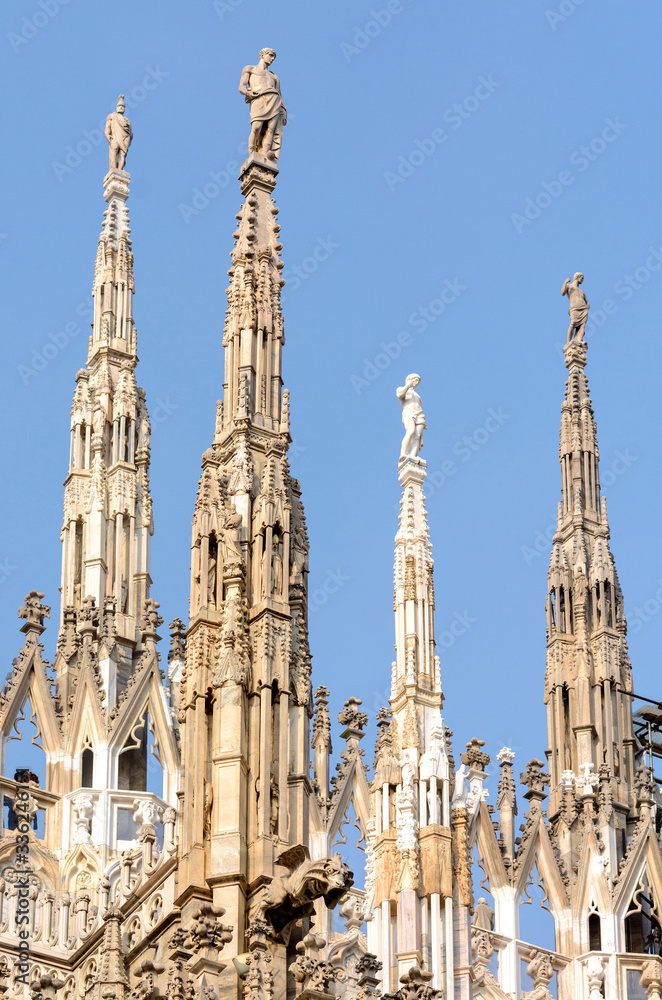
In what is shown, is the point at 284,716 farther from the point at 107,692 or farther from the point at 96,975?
the point at 107,692

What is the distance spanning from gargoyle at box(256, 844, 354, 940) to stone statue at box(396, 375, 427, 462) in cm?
1490

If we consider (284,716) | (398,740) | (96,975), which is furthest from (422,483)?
(96,975)

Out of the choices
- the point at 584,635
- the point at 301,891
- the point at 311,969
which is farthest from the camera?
the point at 584,635

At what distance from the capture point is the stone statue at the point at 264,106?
→ 83.5 feet

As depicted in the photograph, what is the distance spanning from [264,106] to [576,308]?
18.9 m

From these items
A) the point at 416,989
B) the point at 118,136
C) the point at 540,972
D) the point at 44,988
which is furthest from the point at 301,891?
the point at 118,136

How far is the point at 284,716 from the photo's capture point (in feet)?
70.7

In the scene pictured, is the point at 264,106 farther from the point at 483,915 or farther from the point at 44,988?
the point at 483,915

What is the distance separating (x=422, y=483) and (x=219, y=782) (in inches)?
556

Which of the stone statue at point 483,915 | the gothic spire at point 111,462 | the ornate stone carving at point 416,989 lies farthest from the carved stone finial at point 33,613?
the ornate stone carving at point 416,989

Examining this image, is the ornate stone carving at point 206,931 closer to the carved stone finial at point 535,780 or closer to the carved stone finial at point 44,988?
the carved stone finial at point 44,988

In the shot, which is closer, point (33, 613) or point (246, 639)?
point (246, 639)

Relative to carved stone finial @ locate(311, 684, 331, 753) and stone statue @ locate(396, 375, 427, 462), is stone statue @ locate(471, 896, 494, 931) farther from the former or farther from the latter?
stone statue @ locate(396, 375, 427, 462)

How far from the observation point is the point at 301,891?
65.9 feet
